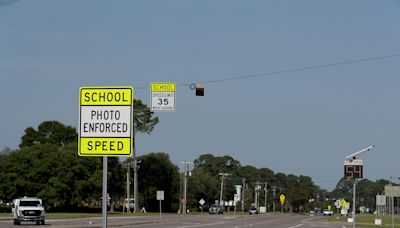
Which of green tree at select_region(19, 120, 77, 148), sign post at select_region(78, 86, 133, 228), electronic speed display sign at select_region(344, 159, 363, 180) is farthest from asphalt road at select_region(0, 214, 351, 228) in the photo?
green tree at select_region(19, 120, 77, 148)

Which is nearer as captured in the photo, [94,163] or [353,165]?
[353,165]

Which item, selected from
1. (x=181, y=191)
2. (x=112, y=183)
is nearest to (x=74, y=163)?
(x=112, y=183)

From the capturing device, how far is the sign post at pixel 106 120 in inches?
389

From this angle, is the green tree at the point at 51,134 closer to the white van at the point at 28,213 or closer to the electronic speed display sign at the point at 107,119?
the white van at the point at 28,213

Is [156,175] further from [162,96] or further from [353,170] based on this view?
[162,96]

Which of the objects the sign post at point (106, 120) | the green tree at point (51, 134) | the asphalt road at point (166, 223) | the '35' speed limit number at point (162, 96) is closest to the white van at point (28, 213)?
the asphalt road at point (166, 223)

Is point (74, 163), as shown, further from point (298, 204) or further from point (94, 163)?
point (298, 204)

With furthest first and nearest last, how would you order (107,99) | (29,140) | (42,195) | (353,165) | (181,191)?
(181,191)
(29,140)
(42,195)
(353,165)
(107,99)

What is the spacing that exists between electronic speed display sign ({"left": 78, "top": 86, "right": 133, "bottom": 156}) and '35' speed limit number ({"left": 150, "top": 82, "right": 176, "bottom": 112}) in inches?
882

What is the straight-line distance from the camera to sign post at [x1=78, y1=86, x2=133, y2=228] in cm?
989

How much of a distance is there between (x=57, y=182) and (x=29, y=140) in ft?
97.9

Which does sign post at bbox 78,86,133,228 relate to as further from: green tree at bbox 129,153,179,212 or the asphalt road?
green tree at bbox 129,153,179,212

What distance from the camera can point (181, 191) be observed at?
472ft

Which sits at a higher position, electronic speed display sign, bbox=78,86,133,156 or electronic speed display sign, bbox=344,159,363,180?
electronic speed display sign, bbox=78,86,133,156
